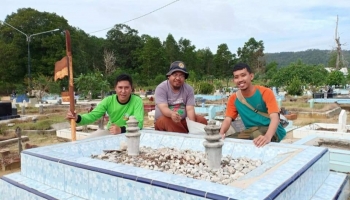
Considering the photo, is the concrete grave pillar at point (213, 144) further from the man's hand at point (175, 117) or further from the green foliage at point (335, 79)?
the green foliage at point (335, 79)

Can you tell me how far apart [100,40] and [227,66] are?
20.9 metres

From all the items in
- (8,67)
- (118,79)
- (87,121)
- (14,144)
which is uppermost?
(8,67)

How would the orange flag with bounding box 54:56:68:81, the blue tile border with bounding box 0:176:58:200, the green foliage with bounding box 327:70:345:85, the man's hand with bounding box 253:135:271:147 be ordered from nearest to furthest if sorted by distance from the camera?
the blue tile border with bounding box 0:176:58:200 → the man's hand with bounding box 253:135:271:147 → the orange flag with bounding box 54:56:68:81 → the green foliage with bounding box 327:70:345:85

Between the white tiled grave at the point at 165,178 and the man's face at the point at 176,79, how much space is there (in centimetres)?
74

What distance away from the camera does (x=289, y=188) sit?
2.15 m

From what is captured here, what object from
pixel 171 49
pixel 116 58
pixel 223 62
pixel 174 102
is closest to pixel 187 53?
pixel 171 49

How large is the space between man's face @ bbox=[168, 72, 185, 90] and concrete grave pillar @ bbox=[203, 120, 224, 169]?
154 centimetres

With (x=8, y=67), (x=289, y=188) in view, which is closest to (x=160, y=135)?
(x=289, y=188)

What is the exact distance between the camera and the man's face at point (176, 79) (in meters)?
4.16

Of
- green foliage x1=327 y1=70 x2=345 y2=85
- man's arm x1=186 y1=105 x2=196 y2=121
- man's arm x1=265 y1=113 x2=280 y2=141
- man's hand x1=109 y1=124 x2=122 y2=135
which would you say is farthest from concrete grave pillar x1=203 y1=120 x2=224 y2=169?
green foliage x1=327 y1=70 x2=345 y2=85

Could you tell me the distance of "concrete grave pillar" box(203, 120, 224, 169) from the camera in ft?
8.63

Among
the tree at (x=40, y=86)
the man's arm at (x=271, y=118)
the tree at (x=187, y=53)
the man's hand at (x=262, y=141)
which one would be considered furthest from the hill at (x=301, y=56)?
the man's hand at (x=262, y=141)

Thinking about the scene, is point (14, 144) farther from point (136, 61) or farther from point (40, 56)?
point (136, 61)

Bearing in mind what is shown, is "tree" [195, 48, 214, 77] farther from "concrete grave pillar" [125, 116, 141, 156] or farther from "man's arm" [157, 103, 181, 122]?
"concrete grave pillar" [125, 116, 141, 156]
